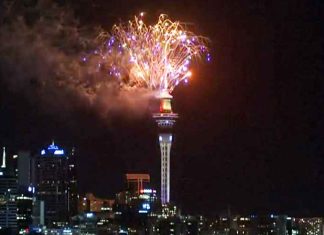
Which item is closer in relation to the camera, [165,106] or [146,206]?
[165,106]

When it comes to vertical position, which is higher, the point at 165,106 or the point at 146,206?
the point at 165,106

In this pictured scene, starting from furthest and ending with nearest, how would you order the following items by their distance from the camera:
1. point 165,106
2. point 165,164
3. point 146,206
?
point 146,206, point 165,164, point 165,106

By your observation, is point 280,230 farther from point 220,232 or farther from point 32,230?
point 32,230

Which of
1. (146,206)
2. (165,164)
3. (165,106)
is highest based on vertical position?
(165,106)

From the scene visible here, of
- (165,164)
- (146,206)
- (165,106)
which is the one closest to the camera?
(165,106)

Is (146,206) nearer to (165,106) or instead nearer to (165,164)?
(165,164)

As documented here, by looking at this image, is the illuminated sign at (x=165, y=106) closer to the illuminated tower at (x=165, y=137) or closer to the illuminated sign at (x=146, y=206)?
the illuminated tower at (x=165, y=137)

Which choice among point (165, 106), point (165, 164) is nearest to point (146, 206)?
point (165, 164)

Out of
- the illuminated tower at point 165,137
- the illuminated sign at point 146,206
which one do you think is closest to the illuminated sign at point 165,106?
the illuminated tower at point 165,137

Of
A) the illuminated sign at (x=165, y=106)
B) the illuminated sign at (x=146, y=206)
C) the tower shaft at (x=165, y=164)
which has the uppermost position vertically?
the illuminated sign at (x=165, y=106)
